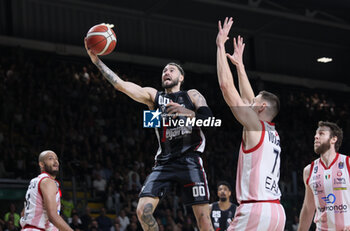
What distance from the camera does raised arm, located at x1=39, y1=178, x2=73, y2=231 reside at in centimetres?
737

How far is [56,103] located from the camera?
62.6 ft

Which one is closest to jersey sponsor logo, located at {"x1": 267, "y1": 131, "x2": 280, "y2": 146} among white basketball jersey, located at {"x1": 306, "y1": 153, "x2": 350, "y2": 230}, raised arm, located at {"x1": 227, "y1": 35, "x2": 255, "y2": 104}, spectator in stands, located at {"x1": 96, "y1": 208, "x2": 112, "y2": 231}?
raised arm, located at {"x1": 227, "y1": 35, "x2": 255, "y2": 104}

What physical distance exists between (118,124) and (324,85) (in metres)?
13.6

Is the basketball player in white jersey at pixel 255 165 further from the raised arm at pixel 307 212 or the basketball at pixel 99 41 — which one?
the basketball at pixel 99 41

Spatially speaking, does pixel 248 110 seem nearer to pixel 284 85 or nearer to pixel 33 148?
pixel 33 148

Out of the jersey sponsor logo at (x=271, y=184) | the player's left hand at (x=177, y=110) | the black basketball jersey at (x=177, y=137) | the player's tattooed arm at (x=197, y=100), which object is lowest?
the jersey sponsor logo at (x=271, y=184)

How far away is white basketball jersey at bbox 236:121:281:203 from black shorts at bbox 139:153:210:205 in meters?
1.43

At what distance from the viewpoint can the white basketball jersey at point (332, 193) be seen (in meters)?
7.47

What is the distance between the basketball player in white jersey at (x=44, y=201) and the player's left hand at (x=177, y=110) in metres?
1.89

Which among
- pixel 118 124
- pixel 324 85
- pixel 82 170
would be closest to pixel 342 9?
pixel 118 124

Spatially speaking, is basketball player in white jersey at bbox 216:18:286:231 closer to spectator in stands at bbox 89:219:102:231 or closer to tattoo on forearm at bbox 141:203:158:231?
tattoo on forearm at bbox 141:203:158:231

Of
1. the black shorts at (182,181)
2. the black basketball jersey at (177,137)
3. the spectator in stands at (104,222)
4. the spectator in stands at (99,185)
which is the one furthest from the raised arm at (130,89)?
the spectator in stands at (99,185)

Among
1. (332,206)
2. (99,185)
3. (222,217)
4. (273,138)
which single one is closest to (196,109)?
(273,138)

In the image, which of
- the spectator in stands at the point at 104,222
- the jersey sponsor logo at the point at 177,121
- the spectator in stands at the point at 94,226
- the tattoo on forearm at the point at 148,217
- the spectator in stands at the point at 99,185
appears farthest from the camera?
the spectator in stands at the point at 99,185
